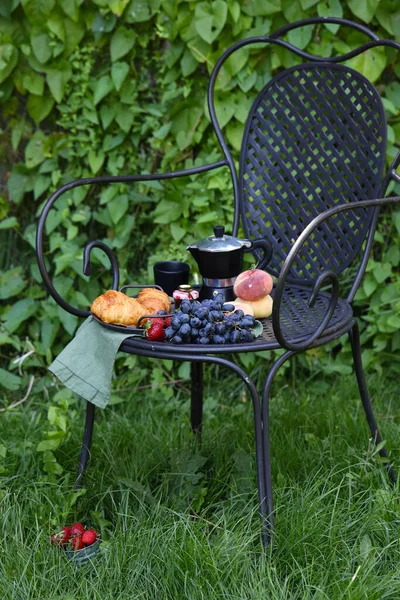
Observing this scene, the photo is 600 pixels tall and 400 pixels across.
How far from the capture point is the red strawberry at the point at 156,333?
66.0 inches

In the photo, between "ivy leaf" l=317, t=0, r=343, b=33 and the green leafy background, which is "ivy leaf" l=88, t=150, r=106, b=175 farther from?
"ivy leaf" l=317, t=0, r=343, b=33

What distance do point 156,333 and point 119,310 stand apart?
0.12m

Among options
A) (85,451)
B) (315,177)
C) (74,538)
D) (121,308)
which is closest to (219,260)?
(121,308)

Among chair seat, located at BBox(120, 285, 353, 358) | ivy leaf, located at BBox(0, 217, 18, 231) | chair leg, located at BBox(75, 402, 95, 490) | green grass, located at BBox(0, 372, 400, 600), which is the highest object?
chair seat, located at BBox(120, 285, 353, 358)

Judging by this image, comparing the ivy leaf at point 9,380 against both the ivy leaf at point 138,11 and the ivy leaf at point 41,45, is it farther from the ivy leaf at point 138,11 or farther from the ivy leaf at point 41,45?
the ivy leaf at point 138,11

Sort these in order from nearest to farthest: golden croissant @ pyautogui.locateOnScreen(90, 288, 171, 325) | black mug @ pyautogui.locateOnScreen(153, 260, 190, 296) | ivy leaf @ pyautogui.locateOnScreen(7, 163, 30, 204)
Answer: golden croissant @ pyautogui.locateOnScreen(90, 288, 171, 325)
black mug @ pyautogui.locateOnScreen(153, 260, 190, 296)
ivy leaf @ pyautogui.locateOnScreen(7, 163, 30, 204)

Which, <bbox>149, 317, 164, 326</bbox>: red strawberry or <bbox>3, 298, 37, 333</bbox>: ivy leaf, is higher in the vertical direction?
<bbox>149, 317, 164, 326</bbox>: red strawberry

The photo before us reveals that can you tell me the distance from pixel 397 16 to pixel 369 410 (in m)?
1.25

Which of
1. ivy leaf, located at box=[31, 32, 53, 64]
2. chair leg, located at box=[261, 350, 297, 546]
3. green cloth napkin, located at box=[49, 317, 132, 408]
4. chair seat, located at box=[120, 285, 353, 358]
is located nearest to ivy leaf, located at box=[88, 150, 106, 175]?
ivy leaf, located at box=[31, 32, 53, 64]

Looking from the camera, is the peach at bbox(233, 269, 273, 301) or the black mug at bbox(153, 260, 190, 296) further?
the black mug at bbox(153, 260, 190, 296)

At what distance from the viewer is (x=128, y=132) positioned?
2.75 metres

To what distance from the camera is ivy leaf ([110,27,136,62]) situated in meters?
2.65

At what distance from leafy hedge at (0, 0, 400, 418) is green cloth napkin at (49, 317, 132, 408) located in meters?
0.79

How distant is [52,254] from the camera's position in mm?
2904
